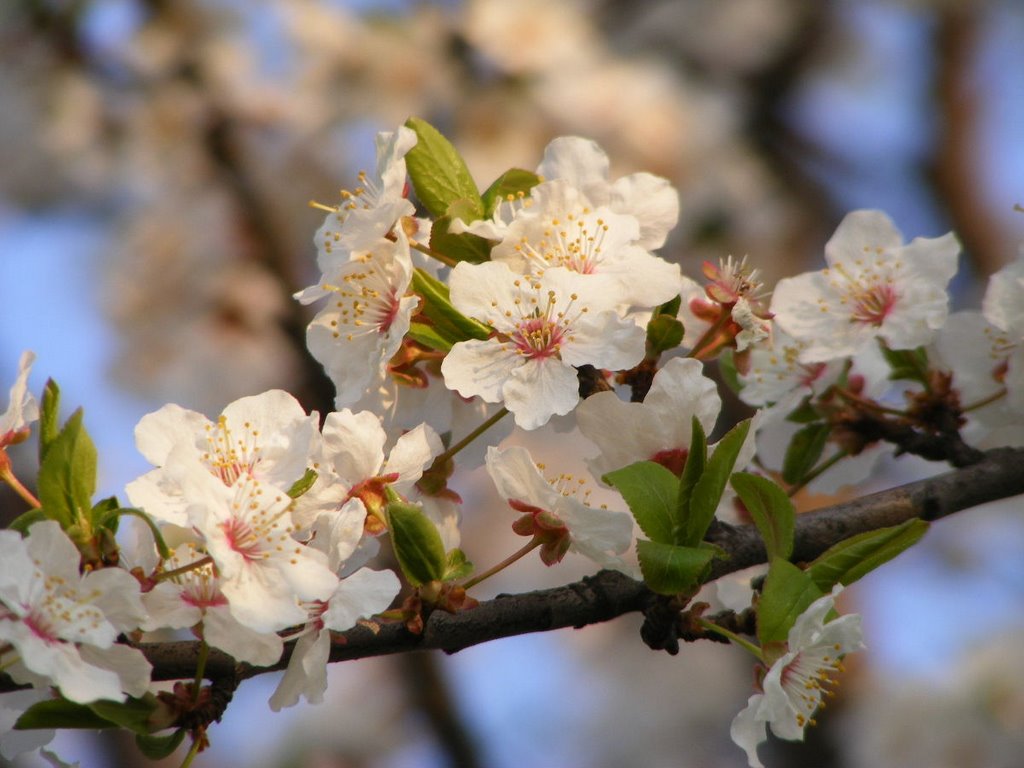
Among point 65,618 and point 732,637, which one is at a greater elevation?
point 65,618

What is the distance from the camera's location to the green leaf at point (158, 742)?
0.98 metres

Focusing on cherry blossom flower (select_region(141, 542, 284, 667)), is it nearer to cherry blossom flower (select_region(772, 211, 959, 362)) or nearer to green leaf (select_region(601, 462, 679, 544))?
green leaf (select_region(601, 462, 679, 544))

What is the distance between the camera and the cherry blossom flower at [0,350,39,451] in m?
1.10

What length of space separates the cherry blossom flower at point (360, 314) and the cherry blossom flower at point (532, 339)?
2.8 inches

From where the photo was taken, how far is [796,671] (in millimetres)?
1096

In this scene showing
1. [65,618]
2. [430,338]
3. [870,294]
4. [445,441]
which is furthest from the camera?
[870,294]

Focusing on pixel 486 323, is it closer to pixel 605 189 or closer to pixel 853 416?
pixel 605 189

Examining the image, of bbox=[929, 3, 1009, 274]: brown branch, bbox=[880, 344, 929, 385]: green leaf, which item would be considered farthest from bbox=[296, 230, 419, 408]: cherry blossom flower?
bbox=[929, 3, 1009, 274]: brown branch

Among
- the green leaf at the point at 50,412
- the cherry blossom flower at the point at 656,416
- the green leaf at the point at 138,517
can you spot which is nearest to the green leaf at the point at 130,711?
the green leaf at the point at 138,517

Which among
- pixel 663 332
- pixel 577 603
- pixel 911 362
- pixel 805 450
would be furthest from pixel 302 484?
pixel 911 362

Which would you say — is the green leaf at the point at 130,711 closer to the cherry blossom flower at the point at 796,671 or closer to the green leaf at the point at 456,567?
the green leaf at the point at 456,567

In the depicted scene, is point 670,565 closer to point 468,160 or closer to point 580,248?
point 580,248

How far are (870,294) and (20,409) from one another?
2.96ft

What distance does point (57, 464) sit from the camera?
37.4 inches
